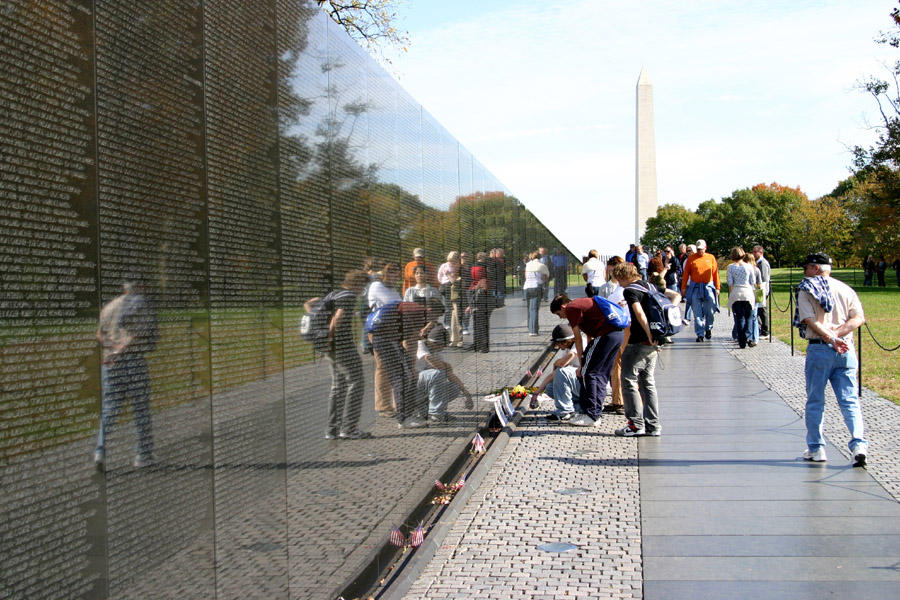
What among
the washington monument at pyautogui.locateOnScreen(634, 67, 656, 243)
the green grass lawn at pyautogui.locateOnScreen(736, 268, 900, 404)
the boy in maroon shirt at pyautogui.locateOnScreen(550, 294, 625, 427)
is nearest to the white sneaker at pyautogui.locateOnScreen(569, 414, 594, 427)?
the boy in maroon shirt at pyautogui.locateOnScreen(550, 294, 625, 427)

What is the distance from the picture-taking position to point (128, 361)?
103 inches

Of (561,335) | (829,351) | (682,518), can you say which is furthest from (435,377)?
(561,335)

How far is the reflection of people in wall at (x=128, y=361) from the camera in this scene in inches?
96.0

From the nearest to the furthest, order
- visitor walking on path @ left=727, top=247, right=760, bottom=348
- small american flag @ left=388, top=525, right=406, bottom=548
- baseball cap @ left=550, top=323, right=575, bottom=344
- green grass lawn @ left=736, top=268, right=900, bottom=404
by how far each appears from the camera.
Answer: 1. small american flag @ left=388, top=525, right=406, bottom=548
2. baseball cap @ left=550, top=323, right=575, bottom=344
3. green grass lawn @ left=736, top=268, right=900, bottom=404
4. visitor walking on path @ left=727, top=247, right=760, bottom=348

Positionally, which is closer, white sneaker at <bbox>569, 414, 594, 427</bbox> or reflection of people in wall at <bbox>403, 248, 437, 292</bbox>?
reflection of people in wall at <bbox>403, 248, 437, 292</bbox>

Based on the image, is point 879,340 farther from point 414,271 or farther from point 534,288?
point 414,271

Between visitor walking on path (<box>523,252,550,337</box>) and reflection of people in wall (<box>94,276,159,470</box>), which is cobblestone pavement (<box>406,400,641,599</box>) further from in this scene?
visitor walking on path (<box>523,252,550,337</box>)

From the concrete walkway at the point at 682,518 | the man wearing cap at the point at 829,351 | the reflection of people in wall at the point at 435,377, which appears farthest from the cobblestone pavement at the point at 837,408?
the reflection of people in wall at the point at 435,377

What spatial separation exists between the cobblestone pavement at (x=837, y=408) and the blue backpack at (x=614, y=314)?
7.43 ft

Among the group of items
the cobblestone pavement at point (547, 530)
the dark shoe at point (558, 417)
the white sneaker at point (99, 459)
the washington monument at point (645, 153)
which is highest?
the washington monument at point (645, 153)

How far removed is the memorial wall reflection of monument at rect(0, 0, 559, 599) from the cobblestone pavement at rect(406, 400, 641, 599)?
0.65 metres

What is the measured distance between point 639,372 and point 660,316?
616 mm

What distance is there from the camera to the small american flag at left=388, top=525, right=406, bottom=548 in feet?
17.9

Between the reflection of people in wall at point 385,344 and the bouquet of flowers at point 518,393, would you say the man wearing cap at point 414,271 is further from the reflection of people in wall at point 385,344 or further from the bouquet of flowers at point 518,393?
the bouquet of flowers at point 518,393
